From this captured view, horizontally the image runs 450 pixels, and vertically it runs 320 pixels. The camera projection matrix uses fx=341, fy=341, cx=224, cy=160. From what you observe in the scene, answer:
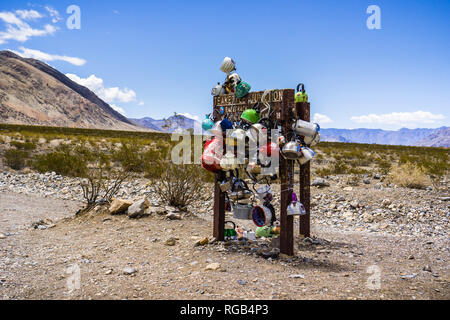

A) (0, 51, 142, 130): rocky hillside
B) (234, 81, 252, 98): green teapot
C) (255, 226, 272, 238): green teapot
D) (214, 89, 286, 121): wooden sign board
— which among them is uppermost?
(0, 51, 142, 130): rocky hillside

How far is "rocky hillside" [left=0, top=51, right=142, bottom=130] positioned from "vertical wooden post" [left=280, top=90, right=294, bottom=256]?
117012mm

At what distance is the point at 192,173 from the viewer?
7.78m

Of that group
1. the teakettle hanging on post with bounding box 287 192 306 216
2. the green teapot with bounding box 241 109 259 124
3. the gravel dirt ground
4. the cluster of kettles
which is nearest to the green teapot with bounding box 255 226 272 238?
the gravel dirt ground

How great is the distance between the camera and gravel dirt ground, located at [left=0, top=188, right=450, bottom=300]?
3.38m

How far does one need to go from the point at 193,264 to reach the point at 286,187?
1.52 meters

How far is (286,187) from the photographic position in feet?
14.3

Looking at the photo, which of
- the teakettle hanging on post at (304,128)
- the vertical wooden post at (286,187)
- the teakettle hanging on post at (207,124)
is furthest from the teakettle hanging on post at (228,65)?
the teakettle hanging on post at (304,128)

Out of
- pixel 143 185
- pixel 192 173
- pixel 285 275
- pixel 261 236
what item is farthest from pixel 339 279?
pixel 143 185

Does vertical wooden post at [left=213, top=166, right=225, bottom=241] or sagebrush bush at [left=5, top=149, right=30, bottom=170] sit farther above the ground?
sagebrush bush at [left=5, top=149, right=30, bottom=170]

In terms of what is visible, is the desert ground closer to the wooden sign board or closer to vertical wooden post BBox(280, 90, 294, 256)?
vertical wooden post BBox(280, 90, 294, 256)

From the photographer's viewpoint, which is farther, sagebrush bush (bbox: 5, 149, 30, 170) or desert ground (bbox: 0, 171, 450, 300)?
sagebrush bush (bbox: 5, 149, 30, 170)

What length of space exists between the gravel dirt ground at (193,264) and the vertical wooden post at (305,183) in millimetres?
235

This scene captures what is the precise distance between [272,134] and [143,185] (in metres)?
8.44

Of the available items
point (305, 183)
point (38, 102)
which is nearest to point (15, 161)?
point (305, 183)
